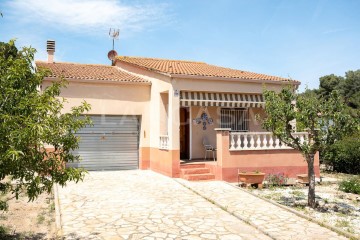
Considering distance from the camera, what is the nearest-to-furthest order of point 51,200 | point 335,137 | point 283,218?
point 283,218 → point 335,137 → point 51,200

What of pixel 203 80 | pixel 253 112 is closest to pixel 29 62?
pixel 203 80

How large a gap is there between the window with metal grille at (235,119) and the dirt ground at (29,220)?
11.3 m

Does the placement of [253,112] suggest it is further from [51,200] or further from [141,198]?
[51,200]

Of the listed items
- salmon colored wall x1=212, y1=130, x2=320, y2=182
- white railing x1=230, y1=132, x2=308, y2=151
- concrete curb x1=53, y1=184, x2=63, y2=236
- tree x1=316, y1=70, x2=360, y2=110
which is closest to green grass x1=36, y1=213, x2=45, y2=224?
concrete curb x1=53, y1=184, x2=63, y2=236

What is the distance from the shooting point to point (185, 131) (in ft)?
67.7

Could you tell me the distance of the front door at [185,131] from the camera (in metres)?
20.4

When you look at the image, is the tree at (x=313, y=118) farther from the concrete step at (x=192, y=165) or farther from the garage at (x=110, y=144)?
the garage at (x=110, y=144)

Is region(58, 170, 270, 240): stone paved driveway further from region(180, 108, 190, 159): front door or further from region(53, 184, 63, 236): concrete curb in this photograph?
→ region(180, 108, 190, 159): front door

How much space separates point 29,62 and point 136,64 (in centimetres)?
1441

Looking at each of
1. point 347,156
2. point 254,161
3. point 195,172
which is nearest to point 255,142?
point 254,161

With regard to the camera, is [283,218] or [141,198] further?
[141,198]

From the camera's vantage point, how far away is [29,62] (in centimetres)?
695

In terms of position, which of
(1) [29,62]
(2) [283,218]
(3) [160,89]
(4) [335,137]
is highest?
(3) [160,89]

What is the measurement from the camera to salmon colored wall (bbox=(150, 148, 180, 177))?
16906 millimetres
